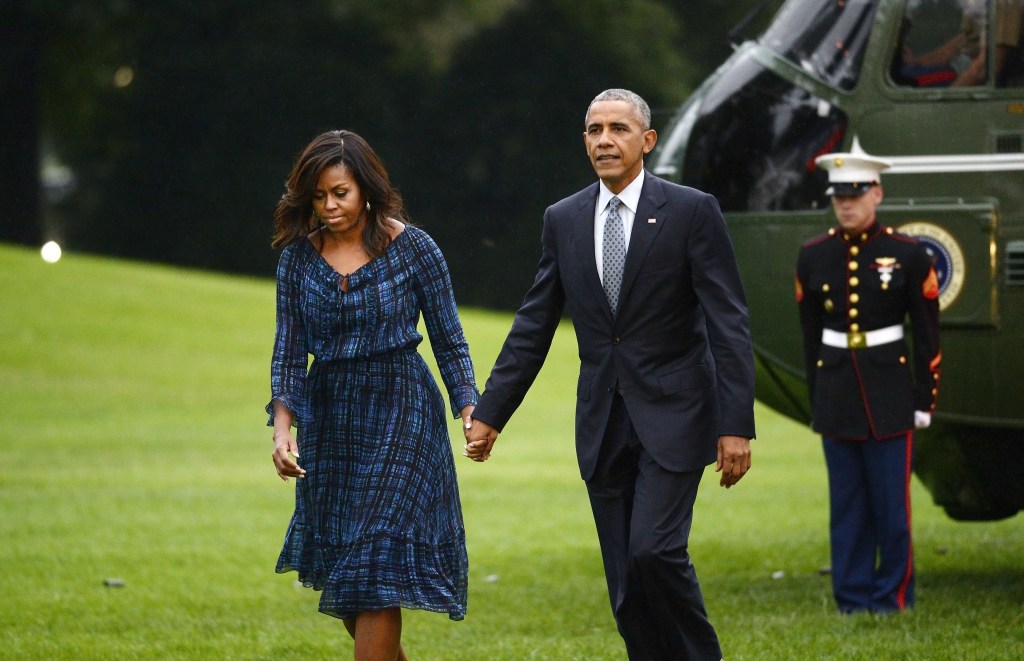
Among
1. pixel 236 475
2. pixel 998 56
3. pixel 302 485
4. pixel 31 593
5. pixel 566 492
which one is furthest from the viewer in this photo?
pixel 236 475

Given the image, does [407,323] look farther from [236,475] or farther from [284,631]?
[236,475]

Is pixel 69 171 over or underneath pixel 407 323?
over

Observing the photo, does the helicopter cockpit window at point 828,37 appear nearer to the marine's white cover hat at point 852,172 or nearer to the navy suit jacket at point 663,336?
the marine's white cover hat at point 852,172

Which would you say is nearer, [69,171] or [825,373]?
[825,373]

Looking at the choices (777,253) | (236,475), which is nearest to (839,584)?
(777,253)

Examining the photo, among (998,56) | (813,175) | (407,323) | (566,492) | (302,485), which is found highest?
(998,56)

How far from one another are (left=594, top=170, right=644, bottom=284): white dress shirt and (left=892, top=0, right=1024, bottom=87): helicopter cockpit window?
2657mm

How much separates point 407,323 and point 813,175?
2.89 metres

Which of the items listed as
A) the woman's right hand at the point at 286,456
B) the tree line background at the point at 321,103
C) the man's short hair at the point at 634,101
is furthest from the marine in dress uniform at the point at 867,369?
the tree line background at the point at 321,103

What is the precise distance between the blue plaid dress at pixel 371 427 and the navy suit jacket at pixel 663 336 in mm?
296

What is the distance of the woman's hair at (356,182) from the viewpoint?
548 centimetres

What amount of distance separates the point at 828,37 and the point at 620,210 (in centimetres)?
285

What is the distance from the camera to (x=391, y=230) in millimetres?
5574

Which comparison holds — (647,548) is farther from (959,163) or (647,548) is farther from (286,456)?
(959,163)
